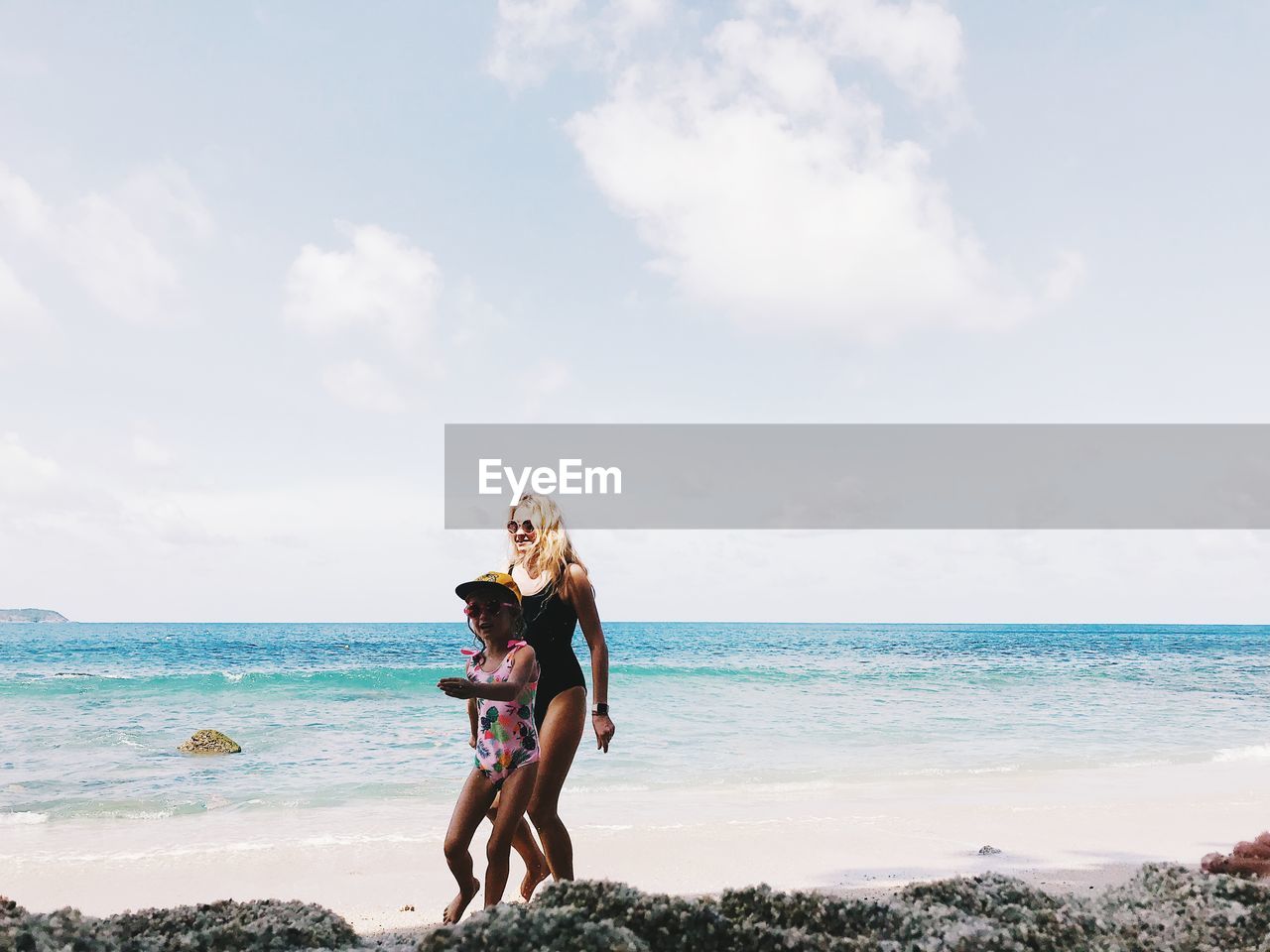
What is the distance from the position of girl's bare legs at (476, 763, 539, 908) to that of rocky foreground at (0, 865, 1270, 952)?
316 mm

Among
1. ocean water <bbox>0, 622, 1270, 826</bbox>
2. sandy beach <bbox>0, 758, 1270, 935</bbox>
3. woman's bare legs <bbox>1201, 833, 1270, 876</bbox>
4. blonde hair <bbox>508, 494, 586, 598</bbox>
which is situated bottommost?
ocean water <bbox>0, 622, 1270, 826</bbox>

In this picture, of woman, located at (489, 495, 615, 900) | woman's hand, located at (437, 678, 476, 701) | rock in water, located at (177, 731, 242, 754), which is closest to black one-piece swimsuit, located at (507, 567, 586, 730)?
woman, located at (489, 495, 615, 900)

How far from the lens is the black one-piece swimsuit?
379 cm

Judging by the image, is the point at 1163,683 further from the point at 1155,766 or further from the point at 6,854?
the point at 6,854

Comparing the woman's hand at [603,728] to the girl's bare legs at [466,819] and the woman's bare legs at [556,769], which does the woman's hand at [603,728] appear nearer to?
the woman's bare legs at [556,769]

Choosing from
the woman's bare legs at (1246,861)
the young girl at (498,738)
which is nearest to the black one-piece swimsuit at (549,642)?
the young girl at (498,738)

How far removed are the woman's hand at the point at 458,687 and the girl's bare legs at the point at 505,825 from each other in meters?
0.50

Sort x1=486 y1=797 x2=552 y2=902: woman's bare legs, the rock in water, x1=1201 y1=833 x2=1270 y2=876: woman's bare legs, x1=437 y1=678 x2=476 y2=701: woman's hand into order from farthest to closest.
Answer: the rock in water < x1=1201 y1=833 x2=1270 y2=876: woman's bare legs < x1=486 y1=797 x2=552 y2=902: woman's bare legs < x1=437 y1=678 x2=476 y2=701: woman's hand

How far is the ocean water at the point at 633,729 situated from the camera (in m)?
8.88

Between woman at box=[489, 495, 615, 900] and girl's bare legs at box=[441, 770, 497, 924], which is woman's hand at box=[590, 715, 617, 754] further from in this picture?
girl's bare legs at box=[441, 770, 497, 924]

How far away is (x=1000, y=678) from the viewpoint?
24.9m

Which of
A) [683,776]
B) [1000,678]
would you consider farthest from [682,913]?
[1000,678]

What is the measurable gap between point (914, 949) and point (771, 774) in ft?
21.7

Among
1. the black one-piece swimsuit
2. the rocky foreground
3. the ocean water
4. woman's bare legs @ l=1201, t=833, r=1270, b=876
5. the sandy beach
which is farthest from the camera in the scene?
the ocean water
